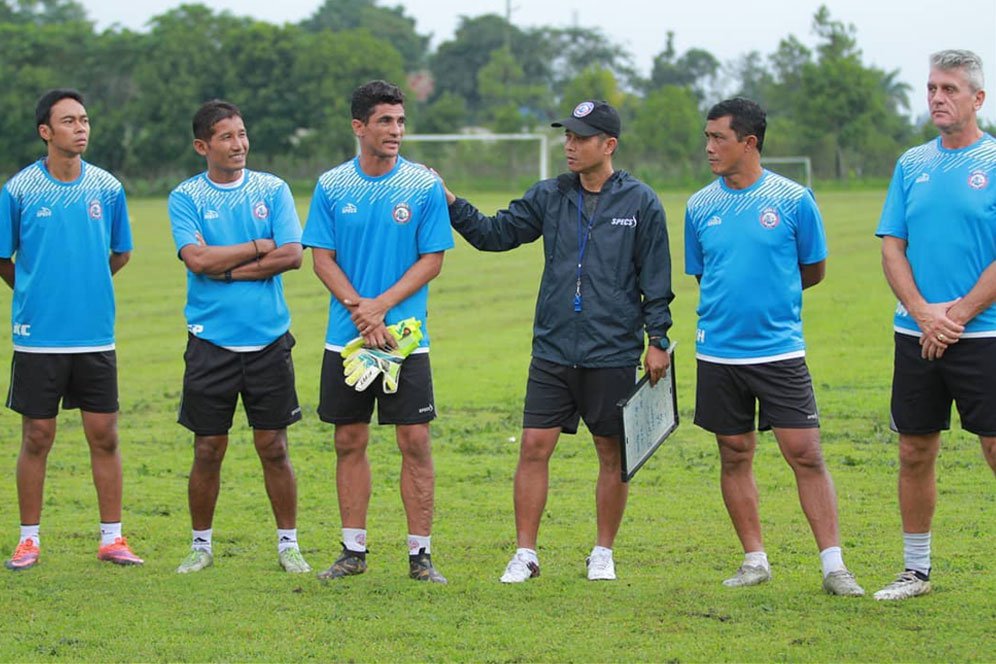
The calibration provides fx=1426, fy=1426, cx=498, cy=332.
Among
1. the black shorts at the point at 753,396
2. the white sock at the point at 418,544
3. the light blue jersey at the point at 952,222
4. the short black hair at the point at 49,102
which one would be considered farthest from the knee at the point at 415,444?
the short black hair at the point at 49,102

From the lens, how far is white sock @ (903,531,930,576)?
6652mm

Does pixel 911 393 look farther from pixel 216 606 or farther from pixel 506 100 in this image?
pixel 506 100

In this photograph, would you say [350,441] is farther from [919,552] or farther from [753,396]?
[919,552]

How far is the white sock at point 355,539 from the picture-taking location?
7191 mm

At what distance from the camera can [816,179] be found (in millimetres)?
73125

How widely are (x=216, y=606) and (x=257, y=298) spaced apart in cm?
165

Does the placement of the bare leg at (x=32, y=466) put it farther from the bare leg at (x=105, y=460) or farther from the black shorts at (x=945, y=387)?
the black shorts at (x=945, y=387)

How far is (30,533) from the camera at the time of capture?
7.62 metres

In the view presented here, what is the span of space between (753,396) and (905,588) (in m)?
1.16

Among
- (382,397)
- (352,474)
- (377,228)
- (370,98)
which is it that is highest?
(370,98)

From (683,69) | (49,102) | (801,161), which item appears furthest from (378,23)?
(49,102)

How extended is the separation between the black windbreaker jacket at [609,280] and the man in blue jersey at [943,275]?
113cm

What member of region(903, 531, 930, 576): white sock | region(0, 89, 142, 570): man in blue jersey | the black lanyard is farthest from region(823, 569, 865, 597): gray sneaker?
region(0, 89, 142, 570): man in blue jersey

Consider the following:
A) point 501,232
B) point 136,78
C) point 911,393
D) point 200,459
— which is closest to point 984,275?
point 911,393
